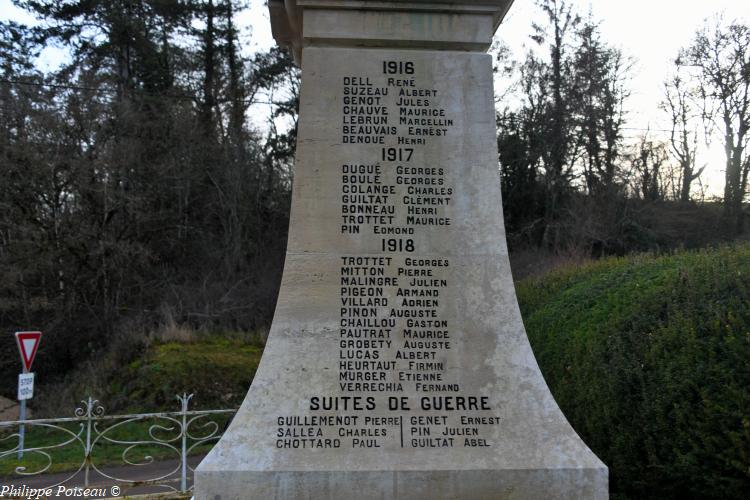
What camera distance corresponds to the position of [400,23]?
5.18m

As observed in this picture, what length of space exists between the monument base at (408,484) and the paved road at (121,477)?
4463 millimetres

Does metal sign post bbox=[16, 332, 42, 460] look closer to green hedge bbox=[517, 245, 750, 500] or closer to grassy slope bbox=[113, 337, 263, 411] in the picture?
grassy slope bbox=[113, 337, 263, 411]

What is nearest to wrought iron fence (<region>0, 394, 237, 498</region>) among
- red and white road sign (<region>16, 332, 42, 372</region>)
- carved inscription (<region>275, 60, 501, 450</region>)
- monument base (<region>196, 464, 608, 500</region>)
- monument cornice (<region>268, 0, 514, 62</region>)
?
red and white road sign (<region>16, 332, 42, 372</region>)

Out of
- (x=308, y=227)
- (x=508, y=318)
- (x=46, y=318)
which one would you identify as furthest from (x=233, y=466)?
(x=46, y=318)

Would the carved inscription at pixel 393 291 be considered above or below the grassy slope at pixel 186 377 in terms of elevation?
above

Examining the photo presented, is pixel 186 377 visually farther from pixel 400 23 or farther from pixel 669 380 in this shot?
pixel 669 380

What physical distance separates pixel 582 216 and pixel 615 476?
2128cm

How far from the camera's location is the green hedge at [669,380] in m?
4.86

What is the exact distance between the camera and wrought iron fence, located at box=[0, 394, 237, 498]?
8039 millimetres

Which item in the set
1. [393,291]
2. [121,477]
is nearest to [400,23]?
[393,291]

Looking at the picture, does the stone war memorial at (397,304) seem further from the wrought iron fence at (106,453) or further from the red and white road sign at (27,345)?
the red and white road sign at (27,345)

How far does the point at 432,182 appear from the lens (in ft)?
16.4

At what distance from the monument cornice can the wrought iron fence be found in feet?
15.5

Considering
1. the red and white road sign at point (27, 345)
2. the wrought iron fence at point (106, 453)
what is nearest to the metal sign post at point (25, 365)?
the red and white road sign at point (27, 345)
